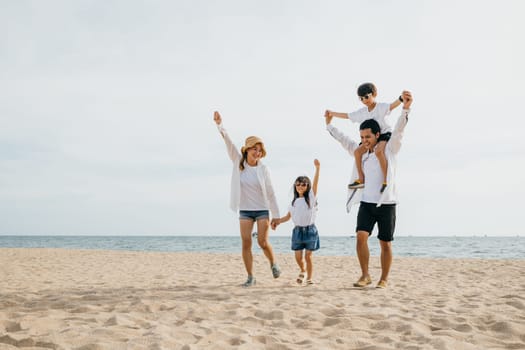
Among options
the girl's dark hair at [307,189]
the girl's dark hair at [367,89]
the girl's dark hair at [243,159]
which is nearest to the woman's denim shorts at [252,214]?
the girl's dark hair at [243,159]

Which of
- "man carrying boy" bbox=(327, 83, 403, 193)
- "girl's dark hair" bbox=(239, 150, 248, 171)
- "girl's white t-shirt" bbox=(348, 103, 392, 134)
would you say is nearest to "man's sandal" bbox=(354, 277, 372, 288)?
"man carrying boy" bbox=(327, 83, 403, 193)

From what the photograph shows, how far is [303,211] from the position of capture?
231 inches

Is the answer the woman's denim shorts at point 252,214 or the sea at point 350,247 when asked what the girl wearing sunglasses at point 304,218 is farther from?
the sea at point 350,247

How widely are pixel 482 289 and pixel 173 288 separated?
4.29 metres

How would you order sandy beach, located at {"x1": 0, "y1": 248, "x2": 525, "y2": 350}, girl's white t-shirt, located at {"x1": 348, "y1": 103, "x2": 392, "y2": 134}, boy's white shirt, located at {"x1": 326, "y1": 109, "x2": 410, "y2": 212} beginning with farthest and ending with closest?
girl's white t-shirt, located at {"x1": 348, "y1": 103, "x2": 392, "y2": 134} → boy's white shirt, located at {"x1": 326, "y1": 109, "x2": 410, "y2": 212} → sandy beach, located at {"x1": 0, "y1": 248, "x2": 525, "y2": 350}

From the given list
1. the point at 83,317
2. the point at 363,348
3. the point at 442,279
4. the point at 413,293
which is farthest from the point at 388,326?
the point at 442,279

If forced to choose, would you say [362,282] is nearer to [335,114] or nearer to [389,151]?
[389,151]

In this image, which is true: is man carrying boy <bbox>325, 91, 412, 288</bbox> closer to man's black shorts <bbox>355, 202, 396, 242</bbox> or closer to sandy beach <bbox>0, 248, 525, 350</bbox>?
man's black shorts <bbox>355, 202, 396, 242</bbox>

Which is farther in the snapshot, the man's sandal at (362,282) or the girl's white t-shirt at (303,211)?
the girl's white t-shirt at (303,211)

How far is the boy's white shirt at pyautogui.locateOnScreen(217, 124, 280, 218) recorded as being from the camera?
17.7 feet

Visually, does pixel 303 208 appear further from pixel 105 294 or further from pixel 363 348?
pixel 363 348

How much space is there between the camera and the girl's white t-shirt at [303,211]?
5.87 metres

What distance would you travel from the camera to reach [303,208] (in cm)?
590

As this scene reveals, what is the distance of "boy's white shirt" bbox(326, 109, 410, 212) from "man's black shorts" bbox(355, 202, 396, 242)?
130 millimetres
